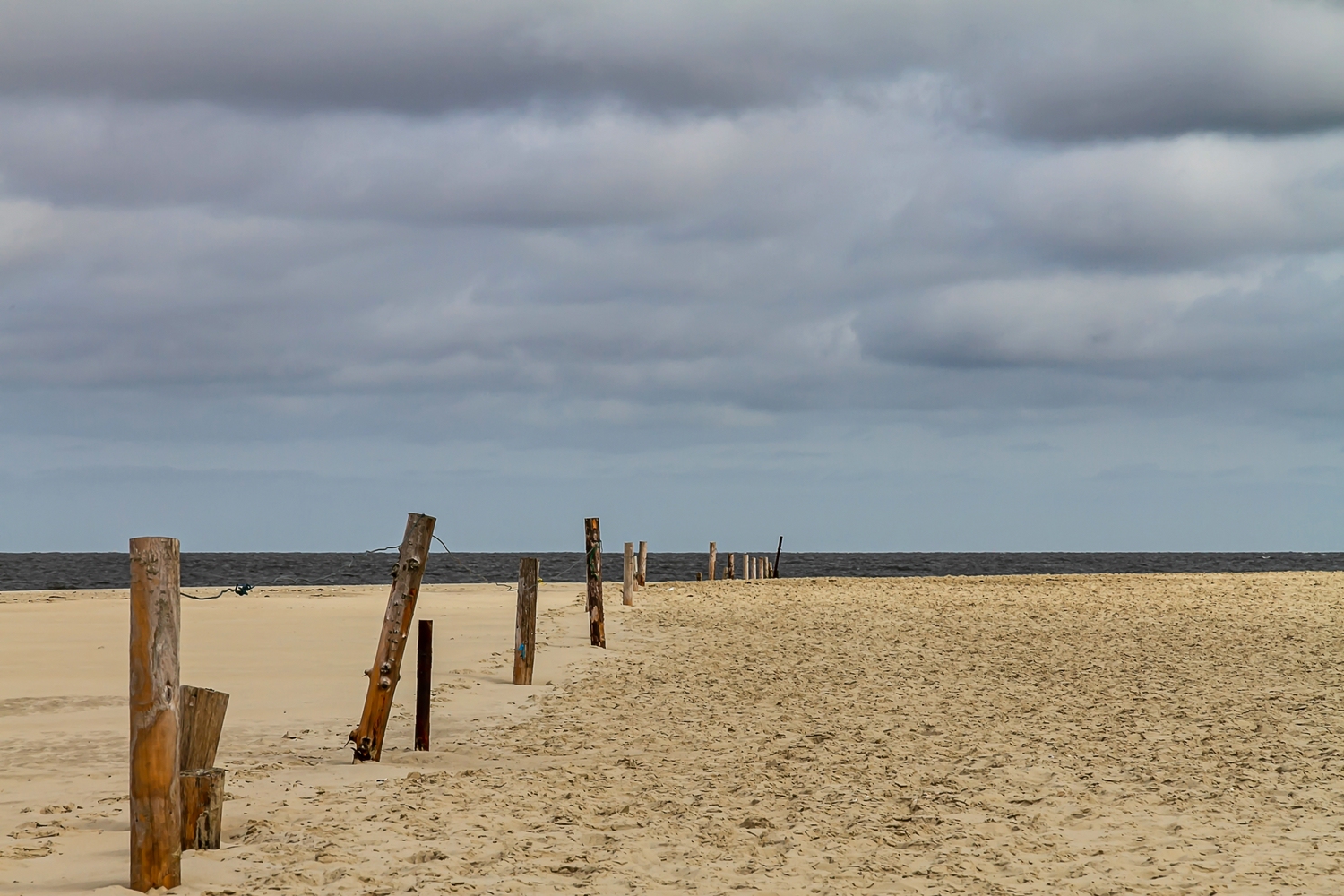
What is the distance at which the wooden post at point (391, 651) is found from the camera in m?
9.79

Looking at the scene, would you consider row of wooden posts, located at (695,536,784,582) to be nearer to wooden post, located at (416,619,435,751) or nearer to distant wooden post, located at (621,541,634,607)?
distant wooden post, located at (621,541,634,607)

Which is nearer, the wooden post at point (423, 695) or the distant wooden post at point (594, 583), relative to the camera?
the wooden post at point (423, 695)

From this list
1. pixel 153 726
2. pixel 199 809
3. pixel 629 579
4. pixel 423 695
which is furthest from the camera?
pixel 629 579

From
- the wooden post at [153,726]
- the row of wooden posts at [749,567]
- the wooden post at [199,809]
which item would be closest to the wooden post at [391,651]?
the wooden post at [199,809]

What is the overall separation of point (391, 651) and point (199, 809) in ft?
9.98

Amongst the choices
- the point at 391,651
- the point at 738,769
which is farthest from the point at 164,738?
the point at 738,769

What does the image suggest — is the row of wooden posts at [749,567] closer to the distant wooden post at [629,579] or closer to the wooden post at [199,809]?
the distant wooden post at [629,579]

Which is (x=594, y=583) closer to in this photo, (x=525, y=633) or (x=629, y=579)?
(x=525, y=633)

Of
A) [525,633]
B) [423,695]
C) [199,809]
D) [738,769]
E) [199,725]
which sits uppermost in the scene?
[199,725]

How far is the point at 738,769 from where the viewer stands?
388 inches

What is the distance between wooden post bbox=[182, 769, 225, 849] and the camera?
22.4 ft

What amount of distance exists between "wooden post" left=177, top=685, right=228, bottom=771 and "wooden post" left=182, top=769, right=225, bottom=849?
0.17 m

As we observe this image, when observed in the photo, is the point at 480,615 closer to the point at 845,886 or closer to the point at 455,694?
the point at 455,694

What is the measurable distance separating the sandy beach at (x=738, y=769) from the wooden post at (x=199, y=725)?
21.3 inches
